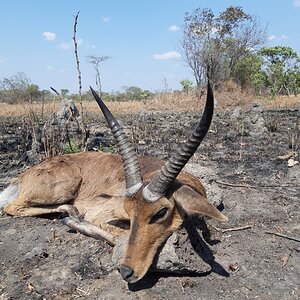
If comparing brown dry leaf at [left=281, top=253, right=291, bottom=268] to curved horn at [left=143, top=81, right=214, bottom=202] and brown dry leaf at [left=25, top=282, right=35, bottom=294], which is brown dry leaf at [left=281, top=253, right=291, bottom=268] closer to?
curved horn at [left=143, top=81, right=214, bottom=202]

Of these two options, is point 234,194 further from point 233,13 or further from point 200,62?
point 233,13

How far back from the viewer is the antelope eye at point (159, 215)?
14.4 feet

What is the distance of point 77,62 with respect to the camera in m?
9.91

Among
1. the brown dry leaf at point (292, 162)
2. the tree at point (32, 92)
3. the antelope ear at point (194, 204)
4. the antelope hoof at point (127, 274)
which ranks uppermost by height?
the tree at point (32, 92)

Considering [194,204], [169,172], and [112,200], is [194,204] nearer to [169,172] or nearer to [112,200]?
[169,172]

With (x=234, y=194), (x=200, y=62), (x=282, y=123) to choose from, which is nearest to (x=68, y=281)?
(x=234, y=194)

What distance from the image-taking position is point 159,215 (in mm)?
4430

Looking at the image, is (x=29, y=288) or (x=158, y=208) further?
(x=29, y=288)

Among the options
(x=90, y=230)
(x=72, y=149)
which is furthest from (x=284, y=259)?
(x=72, y=149)

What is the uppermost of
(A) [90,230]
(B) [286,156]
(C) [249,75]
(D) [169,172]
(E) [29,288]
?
(C) [249,75]

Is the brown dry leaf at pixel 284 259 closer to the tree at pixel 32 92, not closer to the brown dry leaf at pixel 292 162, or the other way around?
the brown dry leaf at pixel 292 162

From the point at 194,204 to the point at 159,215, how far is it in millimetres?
401

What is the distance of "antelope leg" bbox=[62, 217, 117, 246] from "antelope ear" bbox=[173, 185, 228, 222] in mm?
1367

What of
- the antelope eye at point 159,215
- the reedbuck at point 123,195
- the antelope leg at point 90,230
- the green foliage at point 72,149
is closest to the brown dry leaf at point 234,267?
the reedbuck at point 123,195
